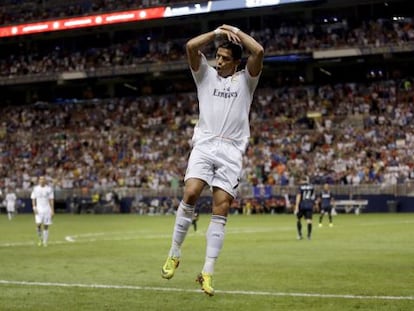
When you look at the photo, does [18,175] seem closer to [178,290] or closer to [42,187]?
[42,187]

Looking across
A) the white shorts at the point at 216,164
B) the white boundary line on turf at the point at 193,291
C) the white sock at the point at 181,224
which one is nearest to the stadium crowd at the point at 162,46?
the white boundary line on turf at the point at 193,291

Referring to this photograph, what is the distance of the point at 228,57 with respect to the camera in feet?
32.2

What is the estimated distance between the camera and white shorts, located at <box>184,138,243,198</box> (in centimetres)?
974

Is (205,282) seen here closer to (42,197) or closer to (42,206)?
(42,206)

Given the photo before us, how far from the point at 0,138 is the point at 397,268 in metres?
52.2

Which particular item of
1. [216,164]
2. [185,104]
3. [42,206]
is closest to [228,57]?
[216,164]

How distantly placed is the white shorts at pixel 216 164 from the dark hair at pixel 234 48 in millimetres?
Answer: 978

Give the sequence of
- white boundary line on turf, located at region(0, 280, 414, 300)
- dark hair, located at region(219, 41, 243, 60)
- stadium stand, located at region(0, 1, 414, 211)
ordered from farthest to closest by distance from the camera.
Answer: stadium stand, located at region(0, 1, 414, 211) < white boundary line on turf, located at region(0, 280, 414, 300) < dark hair, located at region(219, 41, 243, 60)

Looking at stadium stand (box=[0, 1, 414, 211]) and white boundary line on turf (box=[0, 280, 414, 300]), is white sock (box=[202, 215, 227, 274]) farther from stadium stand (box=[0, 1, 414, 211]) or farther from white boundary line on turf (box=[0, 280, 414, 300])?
stadium stand (box=[0, 1, 414, 211])

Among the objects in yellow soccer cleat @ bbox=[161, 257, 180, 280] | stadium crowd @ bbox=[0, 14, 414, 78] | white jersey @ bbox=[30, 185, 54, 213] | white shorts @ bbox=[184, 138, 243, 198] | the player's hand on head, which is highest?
stadium crowd @ bbox=[0, 14, 414, 78]

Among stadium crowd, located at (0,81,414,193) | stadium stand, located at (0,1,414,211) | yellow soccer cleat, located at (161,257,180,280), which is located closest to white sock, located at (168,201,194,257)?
yellow soccer cleat, located at (161,257,180,280)

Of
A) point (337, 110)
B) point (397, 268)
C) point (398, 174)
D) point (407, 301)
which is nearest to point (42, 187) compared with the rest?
point (397, 268)

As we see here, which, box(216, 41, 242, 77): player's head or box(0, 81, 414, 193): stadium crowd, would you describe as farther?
box(0, 81, 414, 193): stadium crowd

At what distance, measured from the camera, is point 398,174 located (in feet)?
153
